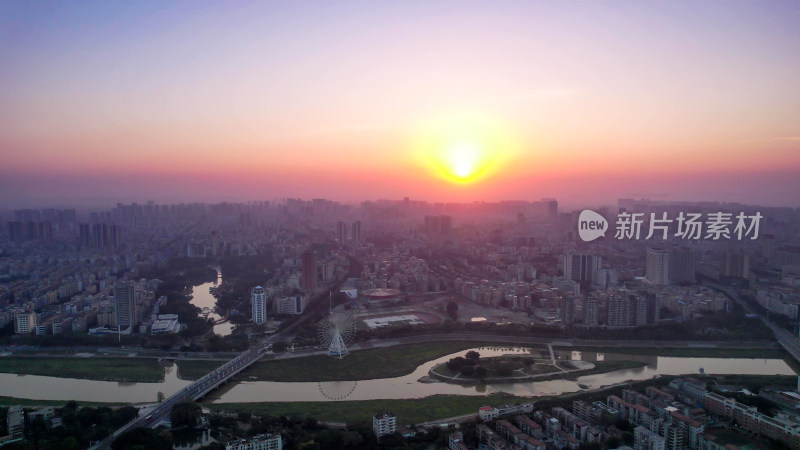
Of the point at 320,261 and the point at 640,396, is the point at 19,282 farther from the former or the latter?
the point at 640,396

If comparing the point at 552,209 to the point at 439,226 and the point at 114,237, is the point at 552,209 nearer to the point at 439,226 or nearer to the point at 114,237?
the point at 439,226

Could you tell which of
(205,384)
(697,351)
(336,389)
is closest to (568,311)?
(697,351)

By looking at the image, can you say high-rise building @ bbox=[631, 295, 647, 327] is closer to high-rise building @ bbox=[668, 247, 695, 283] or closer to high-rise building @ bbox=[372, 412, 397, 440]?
high-rise building @ bbox=[668, 247, 695, 283]

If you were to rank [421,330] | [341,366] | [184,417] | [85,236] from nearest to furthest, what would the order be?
[184,417], [341,366], [421,330], [85,236]

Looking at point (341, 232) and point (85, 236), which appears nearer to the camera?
point (85, 236)

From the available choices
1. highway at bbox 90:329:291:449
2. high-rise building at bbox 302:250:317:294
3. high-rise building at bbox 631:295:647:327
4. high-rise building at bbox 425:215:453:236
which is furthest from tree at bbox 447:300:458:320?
high-rise building at bbox 425:215:453:236
